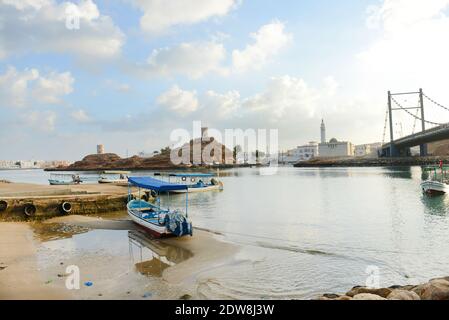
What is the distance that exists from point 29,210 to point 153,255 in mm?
17057

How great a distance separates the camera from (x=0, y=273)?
12.9 metres

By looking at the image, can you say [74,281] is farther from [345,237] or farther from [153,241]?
[345,237]

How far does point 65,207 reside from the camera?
29.0 meters

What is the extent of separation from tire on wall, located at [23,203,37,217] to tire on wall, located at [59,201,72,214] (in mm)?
2031

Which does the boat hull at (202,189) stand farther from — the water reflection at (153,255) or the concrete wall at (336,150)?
the concrete wall at (336,150)

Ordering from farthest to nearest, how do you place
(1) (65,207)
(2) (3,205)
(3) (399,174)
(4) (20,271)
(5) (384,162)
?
(5) (384,162), (3) (399,174), (1) (65,207), (2) (3,205), (4) (20,271)

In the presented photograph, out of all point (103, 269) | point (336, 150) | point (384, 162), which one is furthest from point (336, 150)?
point (103, 269)

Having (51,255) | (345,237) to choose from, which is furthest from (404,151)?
(51,255)

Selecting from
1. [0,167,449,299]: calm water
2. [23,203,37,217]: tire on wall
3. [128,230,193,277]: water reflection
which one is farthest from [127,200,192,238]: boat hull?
[23,203,37,217]: tire on wall

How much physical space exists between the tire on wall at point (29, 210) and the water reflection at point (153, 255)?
12620 mm

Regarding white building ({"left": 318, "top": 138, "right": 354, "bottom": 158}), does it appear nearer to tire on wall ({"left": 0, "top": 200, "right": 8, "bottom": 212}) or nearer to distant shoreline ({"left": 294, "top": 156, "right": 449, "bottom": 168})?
distant shoreline ({"left": 294, "top": 156, "right": 449, "bottom": 168})

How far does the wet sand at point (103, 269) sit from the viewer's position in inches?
439

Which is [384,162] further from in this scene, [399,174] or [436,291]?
[436,291]
